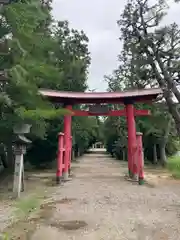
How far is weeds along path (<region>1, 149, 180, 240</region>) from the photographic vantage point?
14.5 feet

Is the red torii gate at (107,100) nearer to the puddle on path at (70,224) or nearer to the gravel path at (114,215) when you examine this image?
the gravel path at (114,215)

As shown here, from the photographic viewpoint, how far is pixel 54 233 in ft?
14.7

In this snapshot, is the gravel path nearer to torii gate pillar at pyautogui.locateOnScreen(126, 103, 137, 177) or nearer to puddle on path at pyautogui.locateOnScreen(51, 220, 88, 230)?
puddle on path at pyautogui.locateOnScreen(51, 220, 88, 230)

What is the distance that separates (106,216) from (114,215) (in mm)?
188

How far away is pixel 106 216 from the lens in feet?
18.2

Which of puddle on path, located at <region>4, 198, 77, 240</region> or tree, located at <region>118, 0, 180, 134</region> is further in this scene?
tree, located at <region>118, 0, 180, 134</region>

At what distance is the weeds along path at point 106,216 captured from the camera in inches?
175

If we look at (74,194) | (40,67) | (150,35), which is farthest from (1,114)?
(150,35)

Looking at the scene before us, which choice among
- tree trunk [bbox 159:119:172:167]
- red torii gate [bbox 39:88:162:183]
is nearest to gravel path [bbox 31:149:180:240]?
red torii gate [bbox 39:88:162:183]

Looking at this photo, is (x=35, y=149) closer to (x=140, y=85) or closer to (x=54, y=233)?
(x=140, y=85)

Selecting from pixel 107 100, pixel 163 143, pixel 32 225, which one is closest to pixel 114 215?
pixel 32 225

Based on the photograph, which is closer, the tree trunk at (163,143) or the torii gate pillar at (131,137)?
the torii gate pillar at (131,137)

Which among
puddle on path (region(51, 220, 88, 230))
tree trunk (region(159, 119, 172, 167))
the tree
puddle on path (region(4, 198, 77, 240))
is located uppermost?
the tree

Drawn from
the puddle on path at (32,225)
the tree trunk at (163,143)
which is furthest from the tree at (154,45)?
the puddle on path at (32,225)
